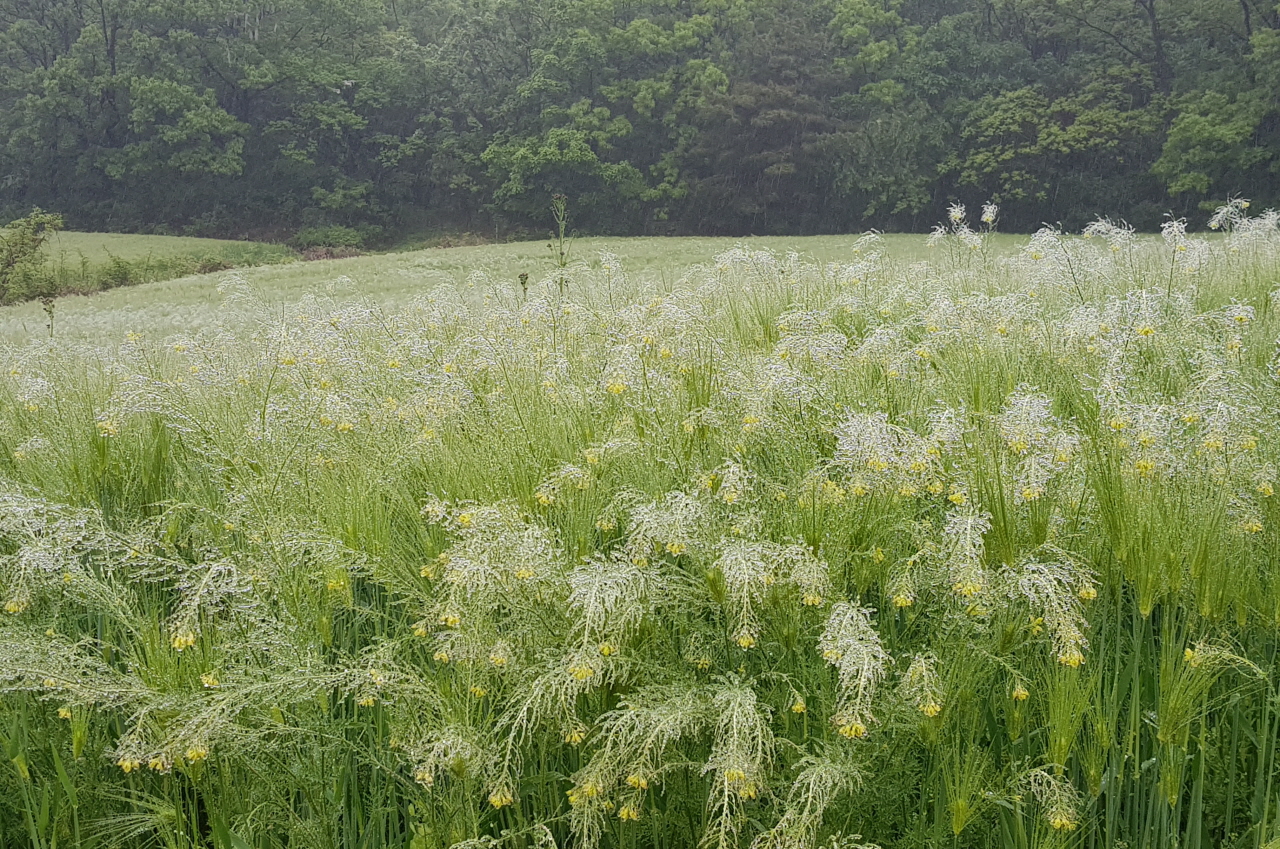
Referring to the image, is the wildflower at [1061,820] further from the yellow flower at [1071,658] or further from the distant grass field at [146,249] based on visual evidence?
the distant grass field at [146,249]

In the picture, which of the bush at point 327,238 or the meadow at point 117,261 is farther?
the bush at point 327,238

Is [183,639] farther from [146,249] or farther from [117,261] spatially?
[146,249]

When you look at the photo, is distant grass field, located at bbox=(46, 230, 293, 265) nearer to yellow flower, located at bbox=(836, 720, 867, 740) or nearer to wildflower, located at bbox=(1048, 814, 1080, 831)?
yellow flower, located at bbox=(836, 720, 867, 740)

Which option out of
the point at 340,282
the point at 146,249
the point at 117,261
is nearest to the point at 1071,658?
the point at 340,282

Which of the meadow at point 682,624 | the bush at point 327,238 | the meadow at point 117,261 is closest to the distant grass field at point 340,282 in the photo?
the meadow at point 117,261

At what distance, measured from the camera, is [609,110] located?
4144cm

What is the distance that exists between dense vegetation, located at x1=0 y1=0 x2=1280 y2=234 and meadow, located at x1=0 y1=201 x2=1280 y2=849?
36.0 meters

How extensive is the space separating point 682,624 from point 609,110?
42.6m

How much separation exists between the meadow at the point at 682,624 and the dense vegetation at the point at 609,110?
36049 millimetres

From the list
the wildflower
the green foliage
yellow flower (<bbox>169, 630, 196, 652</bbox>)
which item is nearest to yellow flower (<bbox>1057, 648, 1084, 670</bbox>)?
the wildflower

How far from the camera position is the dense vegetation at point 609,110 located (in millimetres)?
34906

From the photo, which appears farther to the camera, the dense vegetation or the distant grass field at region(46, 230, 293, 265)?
the dense vegetation

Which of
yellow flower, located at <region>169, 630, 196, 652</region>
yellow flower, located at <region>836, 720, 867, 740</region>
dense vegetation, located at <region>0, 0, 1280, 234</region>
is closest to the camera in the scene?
yellow flower, located at <region>836, 720, 867, 740</region>

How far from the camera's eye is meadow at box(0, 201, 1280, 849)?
1521mm
